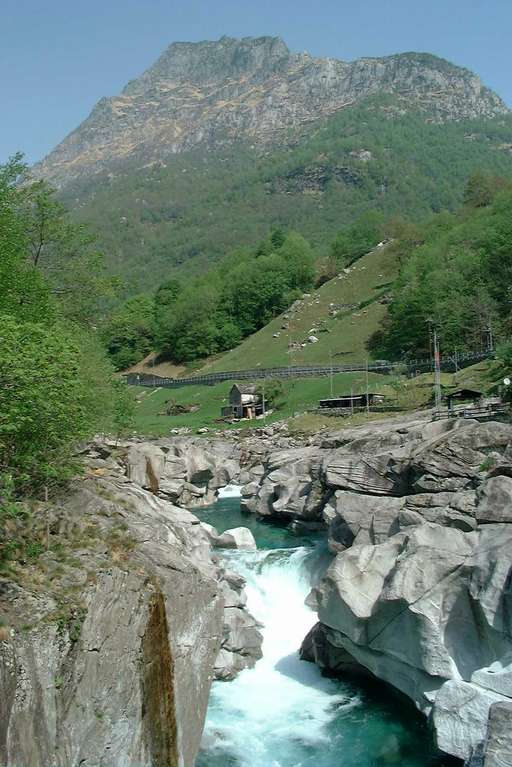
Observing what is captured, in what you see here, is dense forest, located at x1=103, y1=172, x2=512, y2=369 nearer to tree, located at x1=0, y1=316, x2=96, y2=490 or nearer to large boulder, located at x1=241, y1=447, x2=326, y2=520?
large boulder, located at x1=241, y1=447, x2=326, y2=520

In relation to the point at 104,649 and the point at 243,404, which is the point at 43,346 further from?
the point at 243,404

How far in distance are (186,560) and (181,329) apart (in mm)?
123420

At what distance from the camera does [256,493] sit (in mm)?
48375

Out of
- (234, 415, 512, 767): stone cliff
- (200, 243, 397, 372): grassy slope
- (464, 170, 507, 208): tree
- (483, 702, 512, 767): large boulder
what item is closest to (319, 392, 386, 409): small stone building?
(200, 243, 397, 372): grassy slope

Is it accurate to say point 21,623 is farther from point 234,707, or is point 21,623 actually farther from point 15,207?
point 15,207

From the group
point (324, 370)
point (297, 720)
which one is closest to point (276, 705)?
point (297, 720)

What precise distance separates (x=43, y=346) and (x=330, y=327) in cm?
10931

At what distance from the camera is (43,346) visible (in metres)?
18.0

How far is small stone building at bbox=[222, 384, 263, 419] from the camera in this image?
88.9 metres

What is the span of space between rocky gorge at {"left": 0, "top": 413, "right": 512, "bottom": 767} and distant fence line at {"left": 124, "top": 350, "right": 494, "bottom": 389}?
5371 cm

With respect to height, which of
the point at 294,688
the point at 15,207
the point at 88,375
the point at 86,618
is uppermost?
the point at 15,207

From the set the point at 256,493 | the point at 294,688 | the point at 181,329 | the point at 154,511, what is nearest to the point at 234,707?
the point at 294,688

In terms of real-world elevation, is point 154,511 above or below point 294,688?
above

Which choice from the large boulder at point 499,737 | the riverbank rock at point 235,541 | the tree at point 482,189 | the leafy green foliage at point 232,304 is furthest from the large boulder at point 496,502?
the tree at point 482,189
